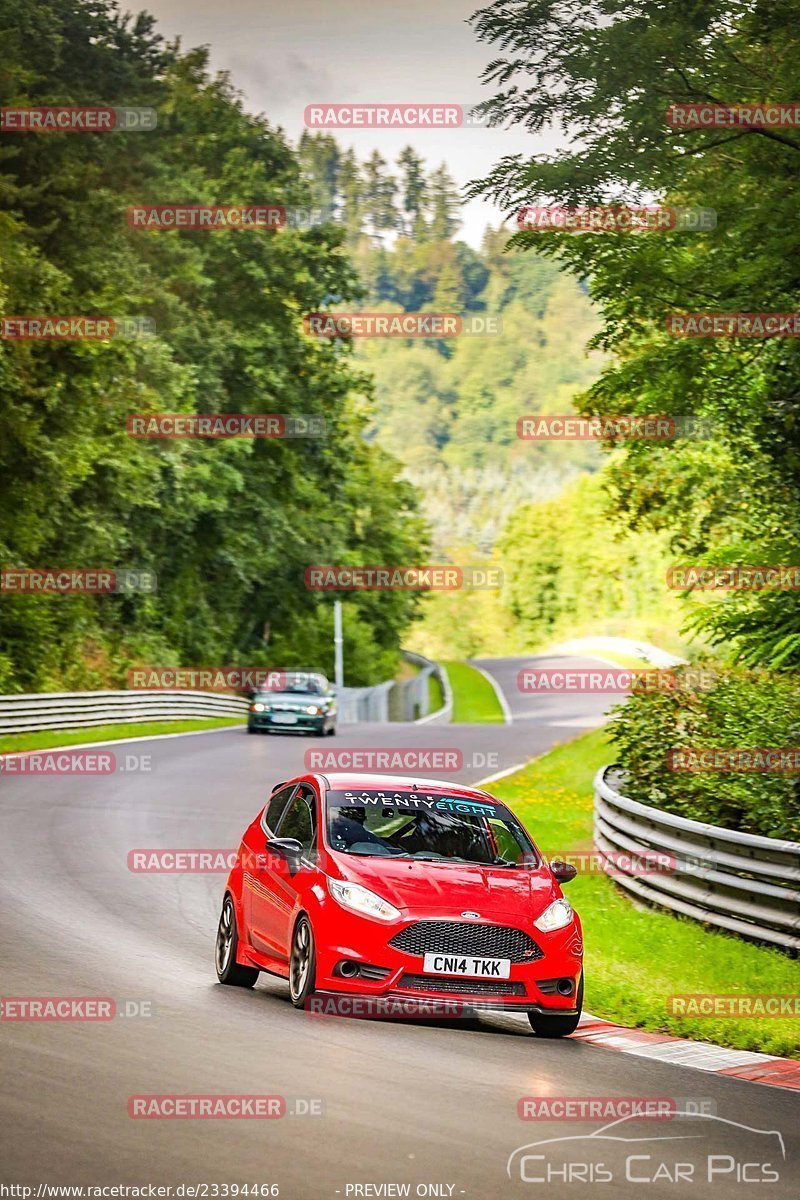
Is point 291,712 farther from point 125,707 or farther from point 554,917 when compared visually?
point 554,917

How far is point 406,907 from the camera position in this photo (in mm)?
10469

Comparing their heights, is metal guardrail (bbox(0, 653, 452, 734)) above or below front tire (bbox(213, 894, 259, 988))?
below

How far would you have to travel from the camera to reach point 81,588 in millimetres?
49906

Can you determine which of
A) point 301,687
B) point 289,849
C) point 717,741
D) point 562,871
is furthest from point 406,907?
point 301,687

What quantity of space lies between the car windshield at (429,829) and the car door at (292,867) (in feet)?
0.56

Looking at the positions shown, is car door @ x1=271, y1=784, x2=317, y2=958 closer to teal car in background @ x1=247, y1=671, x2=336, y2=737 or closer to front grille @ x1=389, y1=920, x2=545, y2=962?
front grille @ x1=389, y1=920, x2=545, y2=962

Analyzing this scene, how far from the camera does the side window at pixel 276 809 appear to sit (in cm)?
1238

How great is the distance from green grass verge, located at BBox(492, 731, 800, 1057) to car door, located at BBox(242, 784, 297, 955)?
2.43m

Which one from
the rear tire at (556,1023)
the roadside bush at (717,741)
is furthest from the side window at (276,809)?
the roadside bush at (717,741)

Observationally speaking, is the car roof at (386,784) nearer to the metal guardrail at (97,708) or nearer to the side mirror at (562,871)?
the side mirror at (562,871)

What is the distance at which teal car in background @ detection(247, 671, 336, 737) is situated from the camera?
43.8 metres

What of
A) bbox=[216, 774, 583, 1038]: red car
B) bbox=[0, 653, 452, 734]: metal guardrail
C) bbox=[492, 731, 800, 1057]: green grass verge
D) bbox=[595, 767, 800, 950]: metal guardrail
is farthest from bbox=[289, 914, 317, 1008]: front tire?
bbox=[0, 653, 452, 734]: metal guardrail

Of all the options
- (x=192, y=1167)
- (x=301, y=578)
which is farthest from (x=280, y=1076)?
(x=301, y=578)

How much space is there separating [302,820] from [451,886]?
58.5 inches
